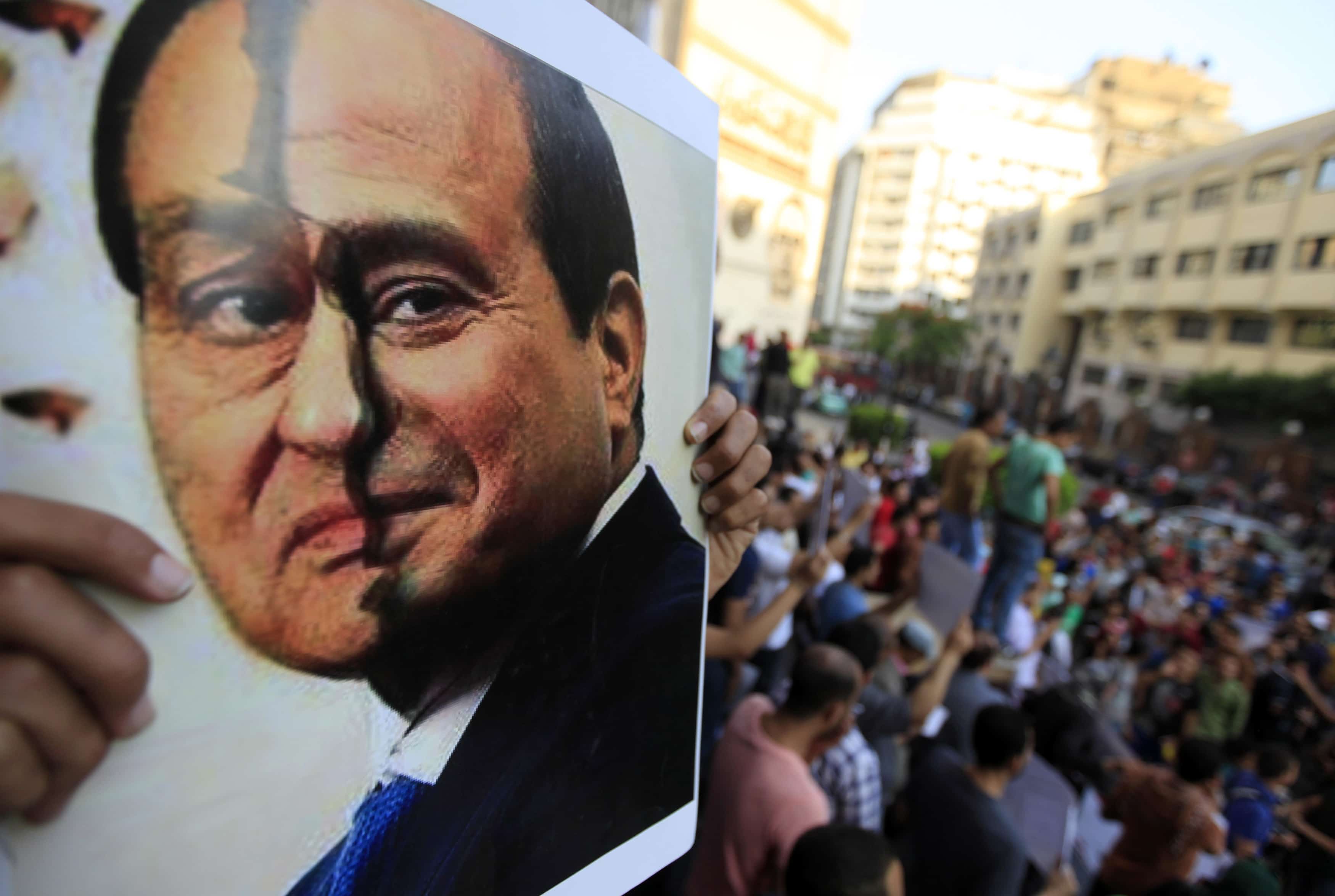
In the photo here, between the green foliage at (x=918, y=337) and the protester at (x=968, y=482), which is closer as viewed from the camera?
the protester at (x=968, y=482)

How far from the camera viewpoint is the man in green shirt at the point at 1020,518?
149 inches

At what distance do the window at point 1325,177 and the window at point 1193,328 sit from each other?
19.7ft

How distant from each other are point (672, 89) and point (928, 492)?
6.50m

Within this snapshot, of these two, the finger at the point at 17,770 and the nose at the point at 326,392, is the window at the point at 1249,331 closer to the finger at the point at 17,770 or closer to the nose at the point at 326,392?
the nose at the point at 326,392

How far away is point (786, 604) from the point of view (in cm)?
168

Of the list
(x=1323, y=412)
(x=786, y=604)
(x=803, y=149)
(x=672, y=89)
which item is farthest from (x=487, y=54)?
(x=1323, y=412)

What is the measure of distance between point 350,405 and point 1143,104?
197ft

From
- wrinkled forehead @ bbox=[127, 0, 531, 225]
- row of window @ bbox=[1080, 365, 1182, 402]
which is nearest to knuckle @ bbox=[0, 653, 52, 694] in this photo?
wrinkled forehead @ bbox=[127, 0, 531, 225]

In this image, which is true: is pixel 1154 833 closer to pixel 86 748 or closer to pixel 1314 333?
Answer: pixel 86 748

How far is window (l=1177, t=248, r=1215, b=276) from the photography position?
22234 mm

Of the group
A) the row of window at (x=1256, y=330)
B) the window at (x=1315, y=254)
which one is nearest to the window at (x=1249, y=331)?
the row of window at (x=1256, y=330)

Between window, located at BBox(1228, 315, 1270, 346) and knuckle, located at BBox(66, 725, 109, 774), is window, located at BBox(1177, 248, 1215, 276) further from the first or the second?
knuckle, located at BBox(66, 725, 109, 774)

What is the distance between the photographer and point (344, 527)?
0.44 meters

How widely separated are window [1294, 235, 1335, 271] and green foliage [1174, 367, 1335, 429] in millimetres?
2712
